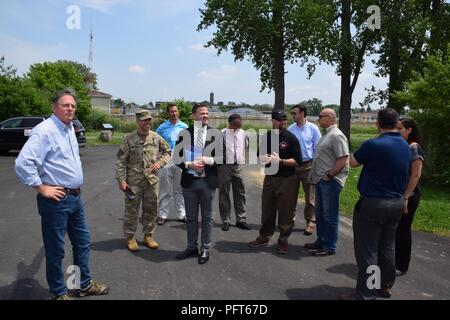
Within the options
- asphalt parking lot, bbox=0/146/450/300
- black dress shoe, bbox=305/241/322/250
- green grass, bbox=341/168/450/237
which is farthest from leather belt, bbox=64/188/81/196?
green grass, bbox=341/168/450/237

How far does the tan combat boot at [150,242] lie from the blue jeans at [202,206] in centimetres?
62

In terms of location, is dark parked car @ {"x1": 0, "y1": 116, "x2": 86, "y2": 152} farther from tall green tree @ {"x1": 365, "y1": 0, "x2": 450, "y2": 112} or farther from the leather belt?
tall green tree @ {"x1": 365, "y1": 0, "x2": 450, "y2": 112}

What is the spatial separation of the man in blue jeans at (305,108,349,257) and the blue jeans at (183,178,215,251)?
1538 millimetres

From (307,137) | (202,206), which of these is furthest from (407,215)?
(202,206)

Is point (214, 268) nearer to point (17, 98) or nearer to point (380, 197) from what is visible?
point (380, 197)

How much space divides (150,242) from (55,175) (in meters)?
2.14

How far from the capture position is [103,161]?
16656mm

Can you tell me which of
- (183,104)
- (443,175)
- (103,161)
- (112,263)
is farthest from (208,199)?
(183,104)

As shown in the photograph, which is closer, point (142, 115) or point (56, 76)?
point (142, 115)

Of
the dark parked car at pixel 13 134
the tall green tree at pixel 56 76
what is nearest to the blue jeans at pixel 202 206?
the dark parked car at pixel 13 134

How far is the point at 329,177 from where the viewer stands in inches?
210

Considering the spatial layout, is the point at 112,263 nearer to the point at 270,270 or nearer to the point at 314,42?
the point at 270,270

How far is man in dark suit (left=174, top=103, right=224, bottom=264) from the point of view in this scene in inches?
200

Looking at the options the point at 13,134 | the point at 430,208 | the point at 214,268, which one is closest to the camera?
the point at 214,268
